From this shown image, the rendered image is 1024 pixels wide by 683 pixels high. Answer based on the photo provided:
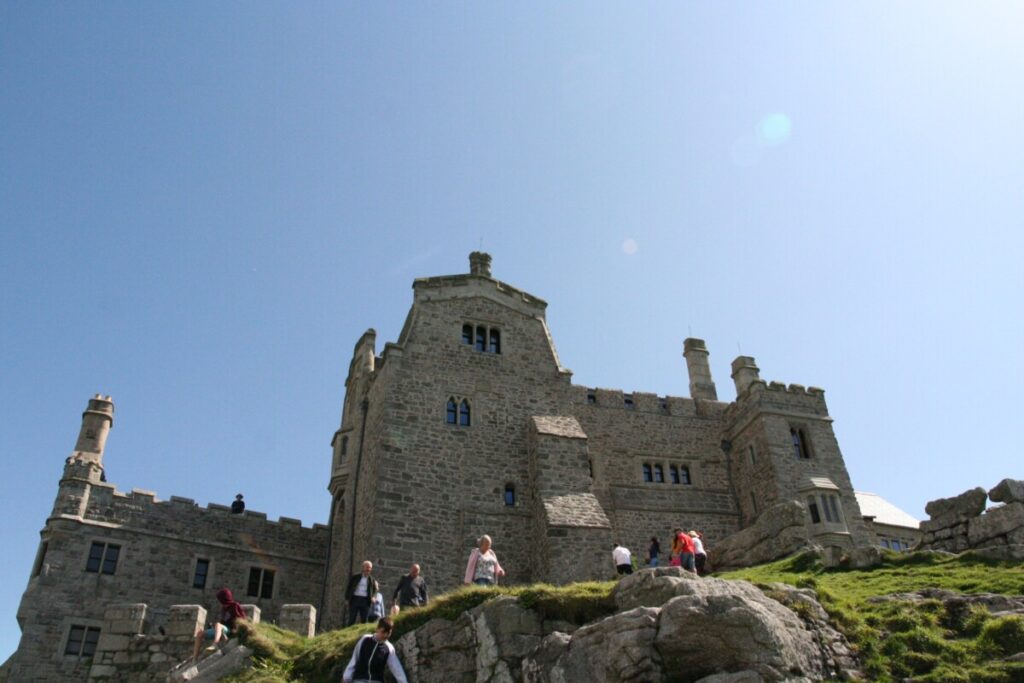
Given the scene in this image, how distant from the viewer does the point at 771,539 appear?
24141 millimetres

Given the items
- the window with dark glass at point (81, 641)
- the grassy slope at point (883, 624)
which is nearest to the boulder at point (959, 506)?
the grassy slope at point (883, 624)

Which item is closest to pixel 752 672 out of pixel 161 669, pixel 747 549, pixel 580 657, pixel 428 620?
pixel 580 657

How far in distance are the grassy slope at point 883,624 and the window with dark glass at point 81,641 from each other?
38.9 feet

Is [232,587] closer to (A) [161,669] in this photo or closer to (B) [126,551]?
(B) [126,551]

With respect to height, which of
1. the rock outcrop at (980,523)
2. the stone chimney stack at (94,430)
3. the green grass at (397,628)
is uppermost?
the stone chimney stack at (94,430)

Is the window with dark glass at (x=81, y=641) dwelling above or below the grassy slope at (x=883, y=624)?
above

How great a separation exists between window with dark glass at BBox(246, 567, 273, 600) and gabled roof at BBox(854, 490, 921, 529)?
25228mm

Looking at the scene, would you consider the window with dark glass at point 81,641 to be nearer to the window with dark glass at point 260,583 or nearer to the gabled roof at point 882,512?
the window with dark glass at point 260,583

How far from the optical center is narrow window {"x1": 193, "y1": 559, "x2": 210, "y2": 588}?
27.2 meters

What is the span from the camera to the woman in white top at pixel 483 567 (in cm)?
1716

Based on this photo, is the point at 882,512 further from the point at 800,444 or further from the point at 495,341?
the point at 495,341

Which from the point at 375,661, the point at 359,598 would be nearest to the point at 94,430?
the point at 359,598

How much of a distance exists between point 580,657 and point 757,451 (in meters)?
20.8

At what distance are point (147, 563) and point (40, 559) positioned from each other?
3257 millimetres
